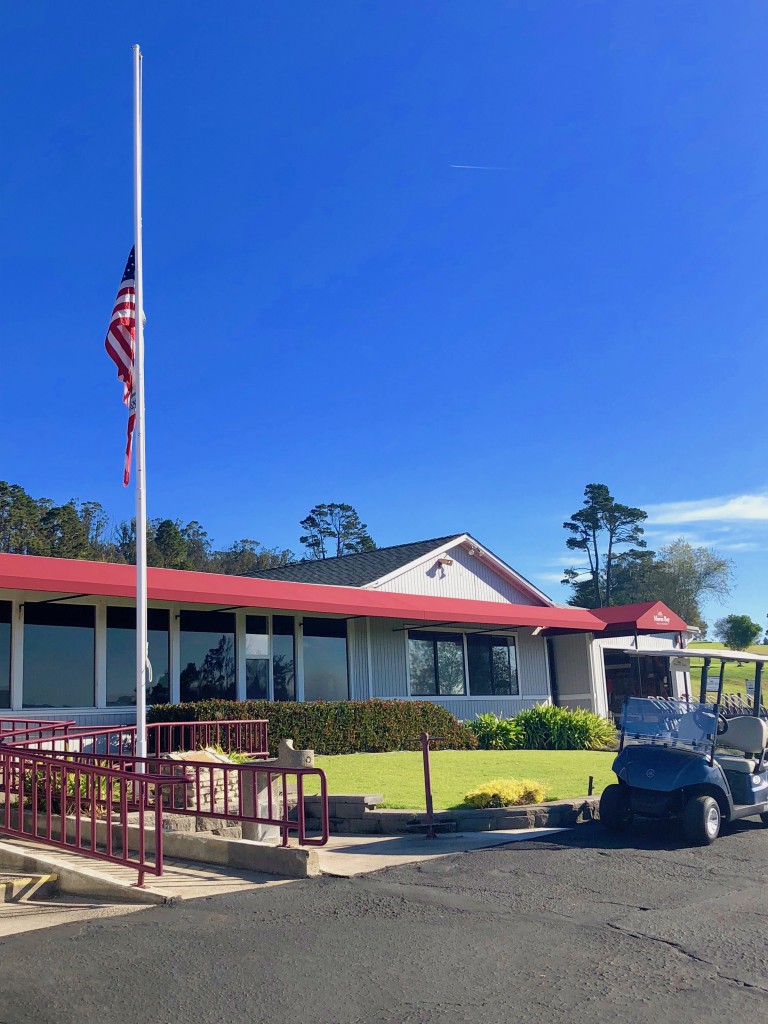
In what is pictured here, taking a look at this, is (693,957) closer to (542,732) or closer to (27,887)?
(27,887)

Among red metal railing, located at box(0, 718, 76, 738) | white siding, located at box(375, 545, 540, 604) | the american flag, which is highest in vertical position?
the american flag

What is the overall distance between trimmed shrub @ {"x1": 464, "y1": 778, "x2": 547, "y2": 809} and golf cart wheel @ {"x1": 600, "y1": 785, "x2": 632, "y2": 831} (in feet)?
4.29

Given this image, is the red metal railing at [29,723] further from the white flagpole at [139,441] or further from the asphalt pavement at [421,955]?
the asphalt pavement at [421,955]

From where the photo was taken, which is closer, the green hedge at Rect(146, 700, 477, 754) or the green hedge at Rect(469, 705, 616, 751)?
the green hedge at Rect(146, 700, 477, 754)

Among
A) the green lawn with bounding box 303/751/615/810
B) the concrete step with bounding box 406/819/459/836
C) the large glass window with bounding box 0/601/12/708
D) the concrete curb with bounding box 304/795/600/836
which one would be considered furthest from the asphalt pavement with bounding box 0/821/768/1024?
the large glass window with bounding box 0/601/12/708

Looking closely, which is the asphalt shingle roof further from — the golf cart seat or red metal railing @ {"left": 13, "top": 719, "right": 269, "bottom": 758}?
the golf cart seat

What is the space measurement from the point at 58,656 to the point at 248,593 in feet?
12.1

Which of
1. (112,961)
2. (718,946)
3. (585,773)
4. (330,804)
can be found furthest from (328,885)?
(585,773)

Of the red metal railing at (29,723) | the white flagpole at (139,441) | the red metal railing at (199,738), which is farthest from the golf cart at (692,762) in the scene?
the red metal railing at (29,723)

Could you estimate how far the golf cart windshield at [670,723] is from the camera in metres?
10.6

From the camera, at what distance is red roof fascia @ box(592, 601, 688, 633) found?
90.6ft

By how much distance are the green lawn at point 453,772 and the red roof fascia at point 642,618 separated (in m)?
7.92

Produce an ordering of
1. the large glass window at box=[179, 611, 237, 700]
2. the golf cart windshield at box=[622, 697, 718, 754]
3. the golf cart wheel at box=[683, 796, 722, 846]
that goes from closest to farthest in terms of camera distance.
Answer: the golf cart wheel at box=[683, 796, 722, 846], the golf cart windshield at box=[622, 697, 718, 754], the large glass window at box=[179, 611, 237, 700]

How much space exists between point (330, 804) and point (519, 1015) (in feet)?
22.8
